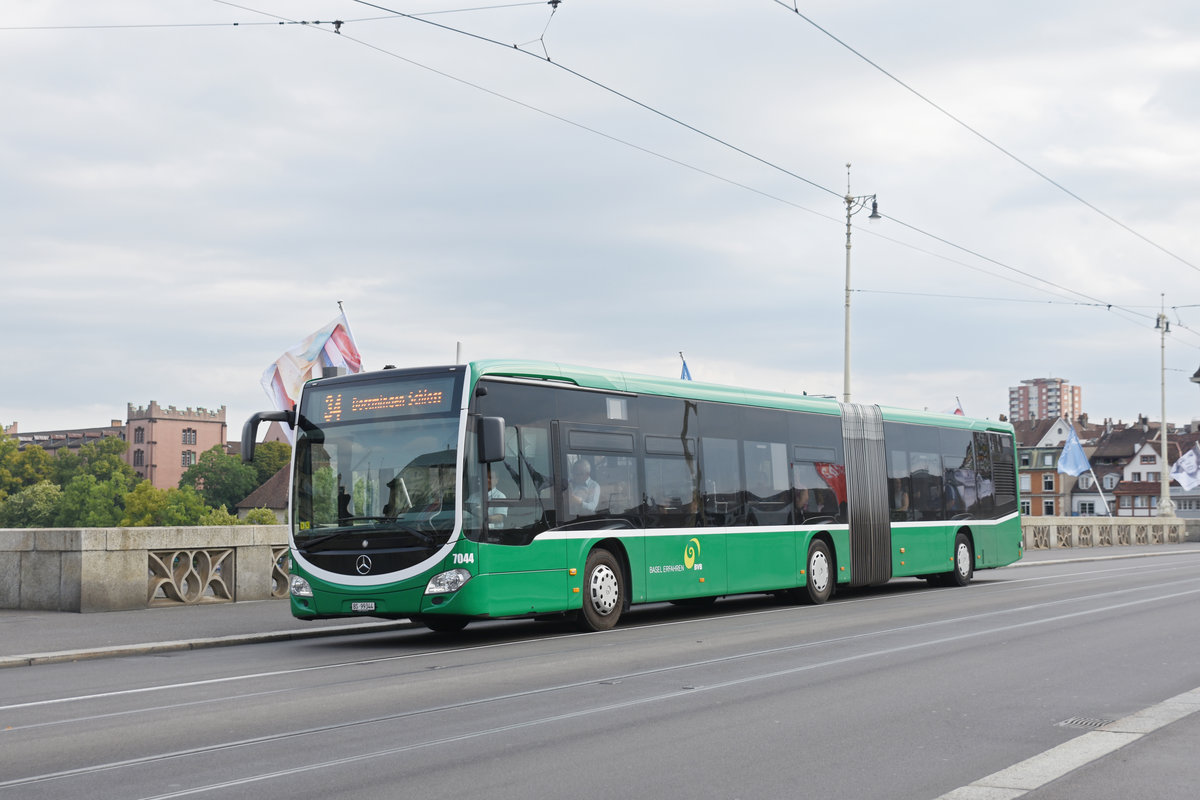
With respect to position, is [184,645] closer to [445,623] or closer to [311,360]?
[445,623]

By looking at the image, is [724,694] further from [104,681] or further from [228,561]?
[228,561]

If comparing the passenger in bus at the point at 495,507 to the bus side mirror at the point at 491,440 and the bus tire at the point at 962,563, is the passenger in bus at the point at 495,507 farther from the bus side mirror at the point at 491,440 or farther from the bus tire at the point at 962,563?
the bus tire at the point at 962,563

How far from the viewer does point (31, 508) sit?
133375 mm

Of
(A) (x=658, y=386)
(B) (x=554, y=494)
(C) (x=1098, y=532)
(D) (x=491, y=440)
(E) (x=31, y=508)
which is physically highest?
(A) (x=658, y=386)

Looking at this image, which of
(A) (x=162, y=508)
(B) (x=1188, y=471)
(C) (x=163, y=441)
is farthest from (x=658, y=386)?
(C) (x=163, y=441)

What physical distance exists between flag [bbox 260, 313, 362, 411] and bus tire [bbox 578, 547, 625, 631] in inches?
579

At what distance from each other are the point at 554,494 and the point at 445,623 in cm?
234

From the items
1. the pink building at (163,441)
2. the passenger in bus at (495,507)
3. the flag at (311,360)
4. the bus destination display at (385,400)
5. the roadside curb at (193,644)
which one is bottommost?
the roadside curb at (193,644)

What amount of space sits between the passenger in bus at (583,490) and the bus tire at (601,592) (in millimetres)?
597

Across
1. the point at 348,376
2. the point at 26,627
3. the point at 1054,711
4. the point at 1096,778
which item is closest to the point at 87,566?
the point at 26,627

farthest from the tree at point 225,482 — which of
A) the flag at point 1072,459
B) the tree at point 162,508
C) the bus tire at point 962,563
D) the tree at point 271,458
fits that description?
the bus tire at point 962,563

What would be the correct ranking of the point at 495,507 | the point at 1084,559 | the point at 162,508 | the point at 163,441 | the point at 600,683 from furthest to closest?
the point at 163,441
the point at 162,508
the point at 1084,559
the point at 495,507
the point at 600,683

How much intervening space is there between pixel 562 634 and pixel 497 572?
193cm

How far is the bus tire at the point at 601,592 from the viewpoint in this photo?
15.7 metres
